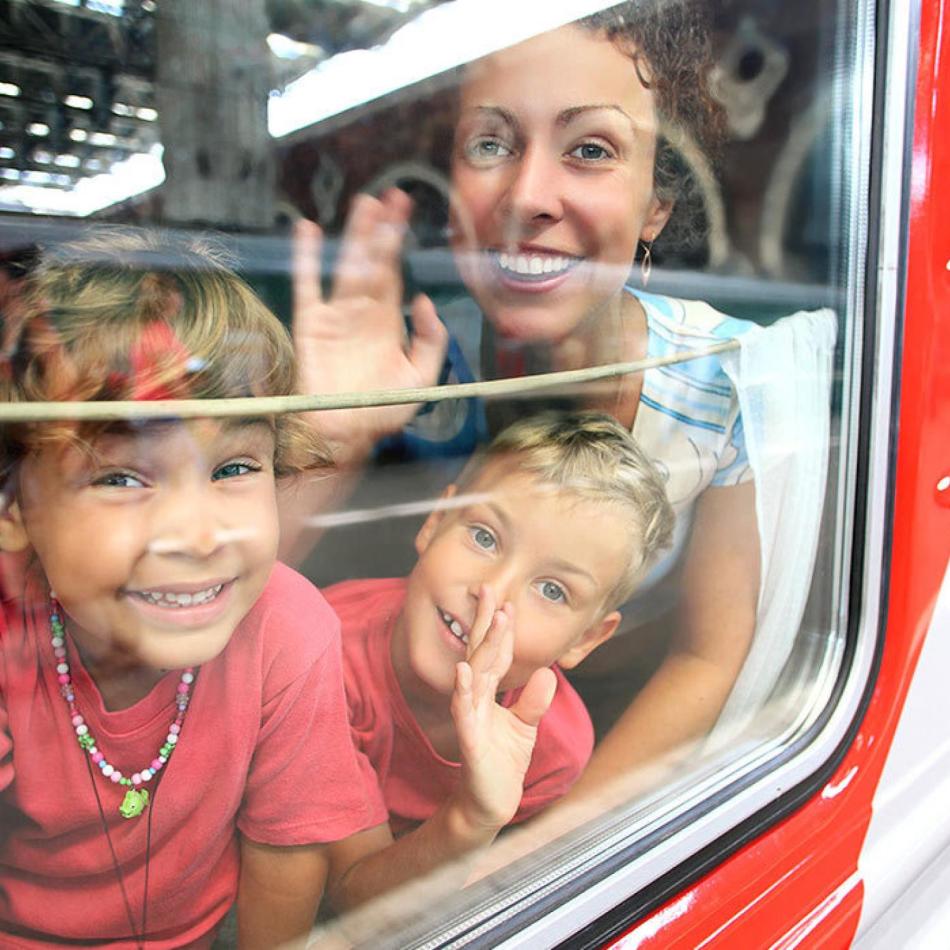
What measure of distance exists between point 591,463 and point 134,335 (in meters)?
0.58

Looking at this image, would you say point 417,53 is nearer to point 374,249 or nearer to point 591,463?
point 374,249

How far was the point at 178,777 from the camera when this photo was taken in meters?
0.88

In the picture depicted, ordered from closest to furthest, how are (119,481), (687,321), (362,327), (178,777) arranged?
(119,481), (178,777), (362,327), (687,321)

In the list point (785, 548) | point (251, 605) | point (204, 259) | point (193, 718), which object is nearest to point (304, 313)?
point (204, 259)

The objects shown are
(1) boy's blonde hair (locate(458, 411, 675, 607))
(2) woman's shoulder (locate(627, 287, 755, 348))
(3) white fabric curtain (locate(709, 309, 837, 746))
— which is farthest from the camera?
(3) white fabric curtain (locate(709, 309, 837, 746))

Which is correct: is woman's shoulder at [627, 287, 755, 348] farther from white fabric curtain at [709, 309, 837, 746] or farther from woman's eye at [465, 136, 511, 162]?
woman's eye at [465, 136, 511, 162]

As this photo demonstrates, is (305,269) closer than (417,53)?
Yes

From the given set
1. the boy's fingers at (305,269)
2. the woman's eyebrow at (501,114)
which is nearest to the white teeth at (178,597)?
the boy's fingers at (305,269)

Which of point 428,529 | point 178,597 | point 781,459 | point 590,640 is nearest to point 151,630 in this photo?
point 178,597

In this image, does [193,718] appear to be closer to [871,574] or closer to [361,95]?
[361,95]

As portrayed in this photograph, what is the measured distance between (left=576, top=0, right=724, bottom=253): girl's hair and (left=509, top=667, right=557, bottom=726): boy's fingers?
0.60m

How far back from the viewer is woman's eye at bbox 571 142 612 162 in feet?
3.54

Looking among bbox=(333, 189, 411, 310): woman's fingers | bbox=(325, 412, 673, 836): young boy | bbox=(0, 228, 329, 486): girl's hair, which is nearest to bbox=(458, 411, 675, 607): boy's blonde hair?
bbox=(325, 412, 673, 836): young boy

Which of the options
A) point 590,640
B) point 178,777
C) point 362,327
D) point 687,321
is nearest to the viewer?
point 178,777
